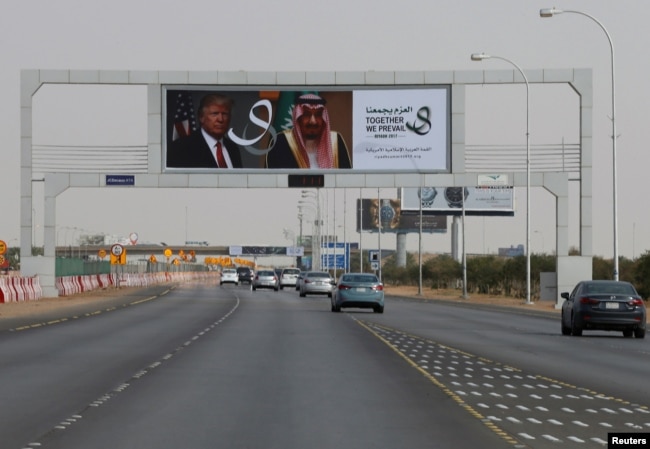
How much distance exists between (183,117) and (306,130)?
18.1 ft

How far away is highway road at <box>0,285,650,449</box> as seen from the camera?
42.1 ft

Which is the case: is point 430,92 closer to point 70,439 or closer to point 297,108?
point 297,108

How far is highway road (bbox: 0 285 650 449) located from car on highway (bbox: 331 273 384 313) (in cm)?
1628

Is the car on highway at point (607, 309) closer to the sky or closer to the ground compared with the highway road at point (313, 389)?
closer to the sky

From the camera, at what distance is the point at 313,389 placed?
17875 mm

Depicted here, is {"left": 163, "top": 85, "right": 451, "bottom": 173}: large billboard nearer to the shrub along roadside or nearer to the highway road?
the shrub along roadside

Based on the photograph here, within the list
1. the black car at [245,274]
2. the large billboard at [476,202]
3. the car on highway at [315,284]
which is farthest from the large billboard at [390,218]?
the car on highway at [315,284]

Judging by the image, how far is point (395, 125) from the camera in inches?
2352

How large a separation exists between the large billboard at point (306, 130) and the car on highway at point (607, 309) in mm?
24377

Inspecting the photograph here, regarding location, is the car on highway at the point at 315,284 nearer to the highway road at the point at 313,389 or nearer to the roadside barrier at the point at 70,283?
the roadside barrier at the point at 70,283

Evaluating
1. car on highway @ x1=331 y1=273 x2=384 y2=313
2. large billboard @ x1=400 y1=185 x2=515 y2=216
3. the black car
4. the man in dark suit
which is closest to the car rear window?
car on highway @ x1=331 y1=273 x2=384 y2=313

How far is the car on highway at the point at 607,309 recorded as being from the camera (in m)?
34.4

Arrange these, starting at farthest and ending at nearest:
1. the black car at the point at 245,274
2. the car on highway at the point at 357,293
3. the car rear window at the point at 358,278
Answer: the black car at the point at 245,274, the car rear window at the point at 358,278, the car on highway at the point at 357,293

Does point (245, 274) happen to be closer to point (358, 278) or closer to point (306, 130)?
point (306, 130)
